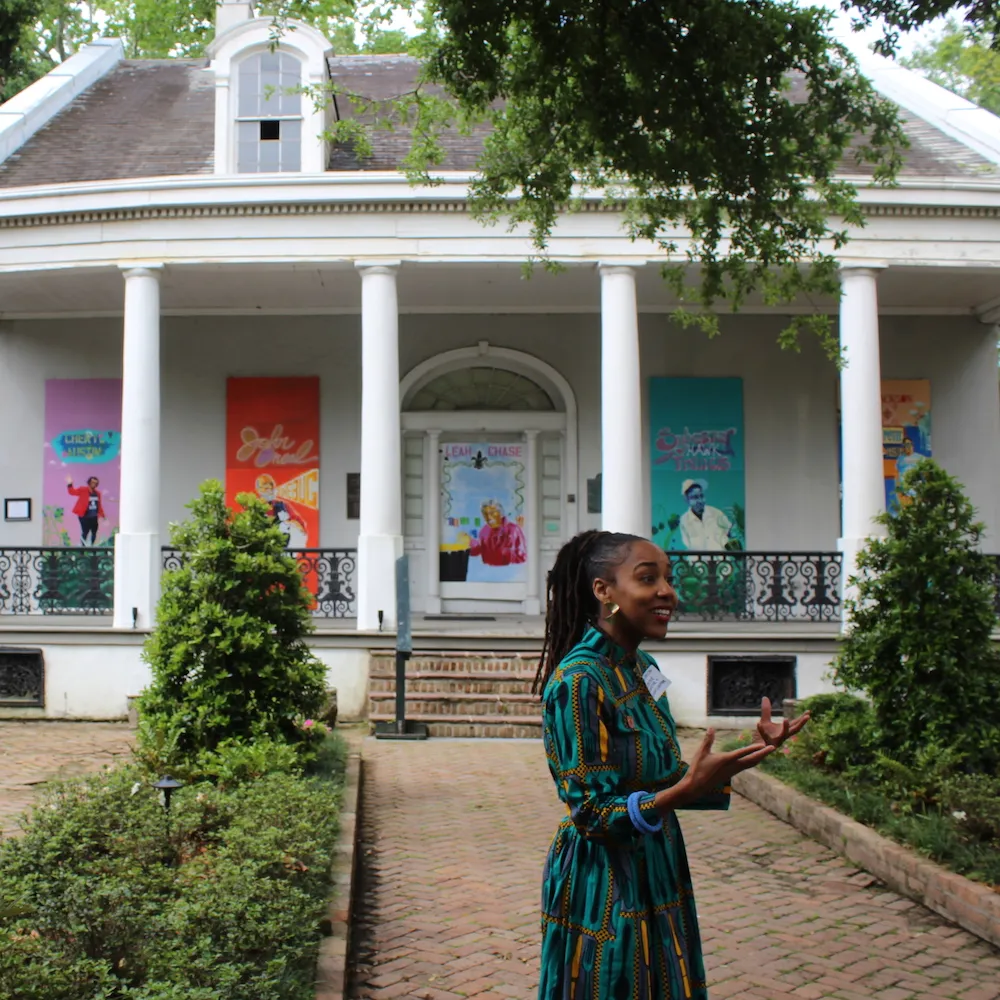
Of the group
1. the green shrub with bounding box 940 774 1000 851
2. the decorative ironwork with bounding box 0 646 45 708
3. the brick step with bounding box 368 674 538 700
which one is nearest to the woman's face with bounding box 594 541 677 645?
the green shrub with bounding box 940 774 1000 851

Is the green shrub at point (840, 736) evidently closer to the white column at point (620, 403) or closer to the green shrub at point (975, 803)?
the green shrub at point (975, 803)

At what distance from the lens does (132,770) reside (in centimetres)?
763

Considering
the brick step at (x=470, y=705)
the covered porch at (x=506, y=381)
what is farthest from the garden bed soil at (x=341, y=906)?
the covered porch at (x=506, y=381)

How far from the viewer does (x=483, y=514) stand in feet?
56.1

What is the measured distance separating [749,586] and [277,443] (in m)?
7.08

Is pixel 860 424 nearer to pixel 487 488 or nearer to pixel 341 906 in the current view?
pixel 487 488

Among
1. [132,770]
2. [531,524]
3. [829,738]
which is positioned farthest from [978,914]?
[531,524]

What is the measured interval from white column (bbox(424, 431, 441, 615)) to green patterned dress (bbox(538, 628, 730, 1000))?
13.8 m

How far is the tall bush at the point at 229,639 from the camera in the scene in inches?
319

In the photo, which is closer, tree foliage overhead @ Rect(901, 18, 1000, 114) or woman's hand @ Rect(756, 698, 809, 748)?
woman's hand @ Rect(756, 698, 809, 748)

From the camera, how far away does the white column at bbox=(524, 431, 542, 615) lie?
1689 centimetres

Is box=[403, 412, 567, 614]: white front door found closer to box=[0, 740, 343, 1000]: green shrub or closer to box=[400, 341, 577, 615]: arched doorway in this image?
box=[400, 341, 577, 615]: arched doorway

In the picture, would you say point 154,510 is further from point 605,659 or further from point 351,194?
point 605,659

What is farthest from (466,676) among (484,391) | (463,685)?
(484,391)
